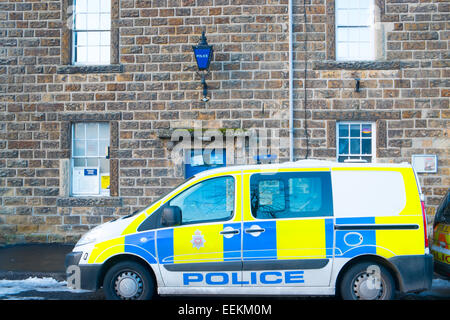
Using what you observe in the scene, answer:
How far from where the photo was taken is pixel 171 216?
5473mm

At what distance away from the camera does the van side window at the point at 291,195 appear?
5508mm

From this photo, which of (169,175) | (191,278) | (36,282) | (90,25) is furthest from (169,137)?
(191,278)

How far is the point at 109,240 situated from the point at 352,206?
3101mm

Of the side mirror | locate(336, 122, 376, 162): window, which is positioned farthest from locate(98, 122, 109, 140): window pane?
locate(336, 122, 376, 162): window

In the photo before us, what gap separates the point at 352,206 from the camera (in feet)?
18.0

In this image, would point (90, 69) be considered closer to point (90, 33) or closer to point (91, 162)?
point (90, 33)

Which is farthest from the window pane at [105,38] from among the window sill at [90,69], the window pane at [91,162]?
the window pane at [91,162]

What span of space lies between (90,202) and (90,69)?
299 centimetres

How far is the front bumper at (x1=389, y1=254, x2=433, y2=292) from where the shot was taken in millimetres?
5371

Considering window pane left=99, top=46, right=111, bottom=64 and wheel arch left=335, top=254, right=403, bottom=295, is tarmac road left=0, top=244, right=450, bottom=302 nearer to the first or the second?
wheel arch left=335, top=254, right=403, bottom=295

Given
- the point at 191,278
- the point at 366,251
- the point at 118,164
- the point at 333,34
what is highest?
the point at 333,34

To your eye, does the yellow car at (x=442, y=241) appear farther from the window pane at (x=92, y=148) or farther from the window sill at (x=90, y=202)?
the window pane at (x=92, y=148)

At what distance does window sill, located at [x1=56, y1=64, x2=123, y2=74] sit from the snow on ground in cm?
472

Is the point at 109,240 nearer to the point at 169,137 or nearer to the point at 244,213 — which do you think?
the point at 244,213
